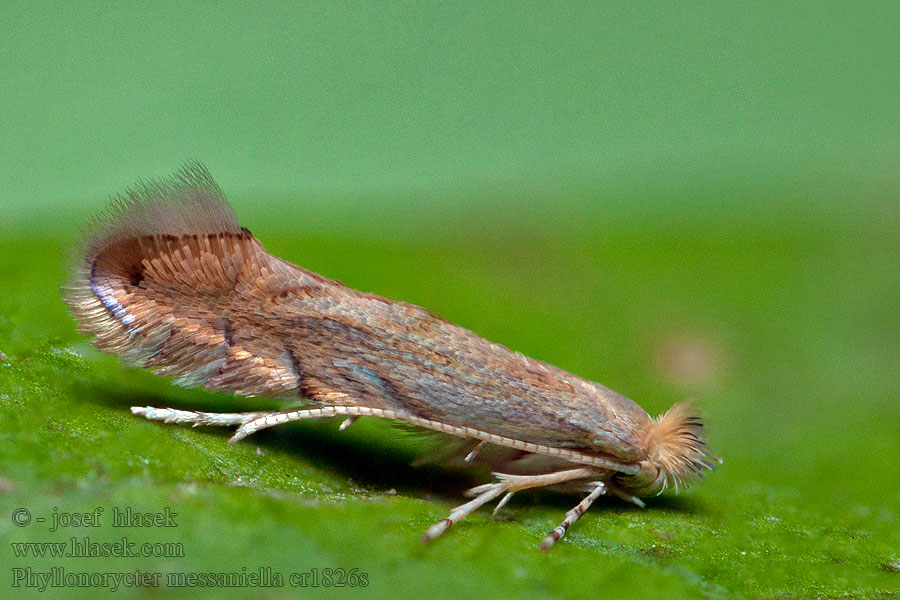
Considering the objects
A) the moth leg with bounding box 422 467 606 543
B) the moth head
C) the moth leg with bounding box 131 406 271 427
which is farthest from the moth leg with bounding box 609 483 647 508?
the moth leg with bounding box 131 406 271 427

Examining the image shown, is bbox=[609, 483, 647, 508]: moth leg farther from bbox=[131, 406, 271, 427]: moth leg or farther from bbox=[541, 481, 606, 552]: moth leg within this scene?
bbox=[131, 406, 271, 427]: moth leg

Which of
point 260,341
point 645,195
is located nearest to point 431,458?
point 260,341

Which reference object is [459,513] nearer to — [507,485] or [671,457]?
[507,485]

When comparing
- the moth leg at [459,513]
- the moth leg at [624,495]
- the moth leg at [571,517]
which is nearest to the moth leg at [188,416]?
the moth leg at [459,513]

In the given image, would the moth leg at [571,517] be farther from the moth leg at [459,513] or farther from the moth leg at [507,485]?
the moth leg at [459,513]

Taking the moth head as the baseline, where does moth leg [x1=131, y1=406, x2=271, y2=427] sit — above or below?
below
